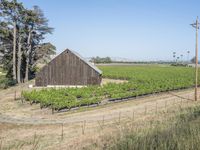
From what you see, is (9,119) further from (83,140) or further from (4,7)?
(4,7)

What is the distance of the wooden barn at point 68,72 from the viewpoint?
4462cm

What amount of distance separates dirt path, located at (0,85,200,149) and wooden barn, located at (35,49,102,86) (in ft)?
44.6

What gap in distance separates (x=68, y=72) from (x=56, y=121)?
23.1m

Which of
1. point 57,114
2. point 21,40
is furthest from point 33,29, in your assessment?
point 57,114

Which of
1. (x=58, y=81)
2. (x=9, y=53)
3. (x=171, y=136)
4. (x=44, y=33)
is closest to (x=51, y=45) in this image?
(x=44, y=33)

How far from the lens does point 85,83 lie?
146ft

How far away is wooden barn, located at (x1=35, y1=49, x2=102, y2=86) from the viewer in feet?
146

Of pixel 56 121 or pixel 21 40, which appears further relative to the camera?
pixel 21 40

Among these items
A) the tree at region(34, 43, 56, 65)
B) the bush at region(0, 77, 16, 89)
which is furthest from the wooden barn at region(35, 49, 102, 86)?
the tree at region(34, 43, 56, 65)

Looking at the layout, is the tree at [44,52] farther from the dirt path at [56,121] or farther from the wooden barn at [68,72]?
the dirt path at [56,121]

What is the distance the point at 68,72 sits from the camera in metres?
44.8

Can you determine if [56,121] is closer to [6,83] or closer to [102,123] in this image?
[102,123]

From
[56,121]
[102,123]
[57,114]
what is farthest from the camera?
[57,114]

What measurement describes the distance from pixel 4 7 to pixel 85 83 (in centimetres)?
2146
